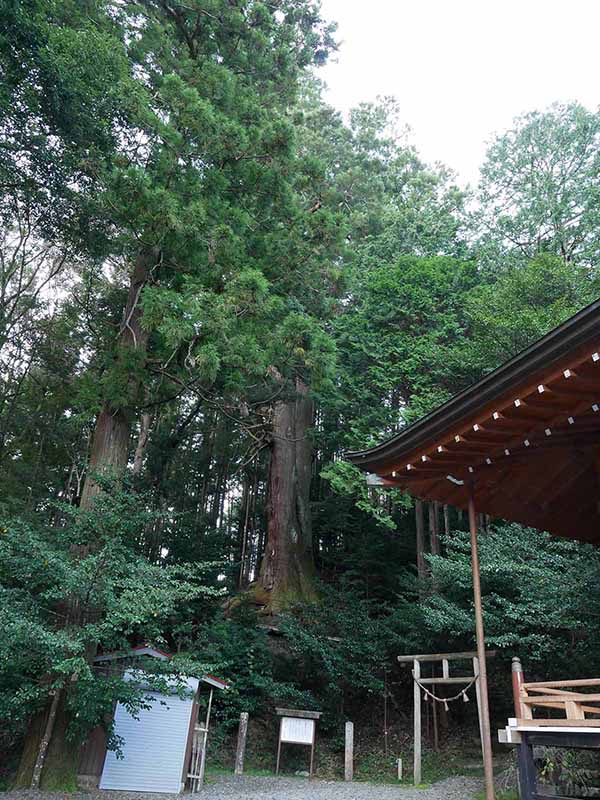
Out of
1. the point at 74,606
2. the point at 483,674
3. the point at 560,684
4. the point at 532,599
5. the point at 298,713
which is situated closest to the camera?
the point at 560,684

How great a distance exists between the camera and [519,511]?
16.7 ft

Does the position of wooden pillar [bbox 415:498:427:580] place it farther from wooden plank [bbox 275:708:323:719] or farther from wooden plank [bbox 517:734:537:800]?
wooden plank [bbox 517:734:537:800]

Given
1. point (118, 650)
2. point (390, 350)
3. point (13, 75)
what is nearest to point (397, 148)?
point (390, 350)

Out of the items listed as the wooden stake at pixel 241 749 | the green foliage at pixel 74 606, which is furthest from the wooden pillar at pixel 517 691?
the wooden stake at pixel 241 749

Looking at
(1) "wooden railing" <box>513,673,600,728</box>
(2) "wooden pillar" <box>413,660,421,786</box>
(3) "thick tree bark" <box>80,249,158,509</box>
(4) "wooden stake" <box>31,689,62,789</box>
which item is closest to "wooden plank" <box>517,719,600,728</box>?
(1) "wooden railing" <box>513,673,600,728</box>

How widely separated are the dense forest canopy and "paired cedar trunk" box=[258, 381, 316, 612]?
0.19 ft

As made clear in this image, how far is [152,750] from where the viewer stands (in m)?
7.09

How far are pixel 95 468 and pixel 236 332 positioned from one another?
91.4 inches

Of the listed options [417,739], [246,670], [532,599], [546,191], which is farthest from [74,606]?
[546,191]

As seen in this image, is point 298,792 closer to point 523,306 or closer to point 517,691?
point 517,691

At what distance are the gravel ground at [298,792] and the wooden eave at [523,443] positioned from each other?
3415mm

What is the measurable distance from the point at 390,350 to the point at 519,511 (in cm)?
559

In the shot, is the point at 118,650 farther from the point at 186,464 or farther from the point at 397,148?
the point at 397,148

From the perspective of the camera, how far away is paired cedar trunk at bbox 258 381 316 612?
11508mm
